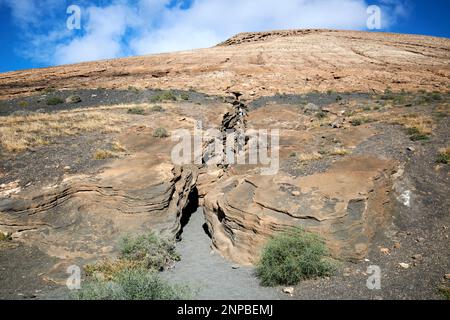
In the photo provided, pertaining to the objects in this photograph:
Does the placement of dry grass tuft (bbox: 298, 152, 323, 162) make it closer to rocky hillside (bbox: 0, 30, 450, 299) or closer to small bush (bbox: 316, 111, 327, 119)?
rocky hillside (bbox: 0, 30, 450, 299)

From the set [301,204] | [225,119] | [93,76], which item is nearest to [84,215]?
[301,204]

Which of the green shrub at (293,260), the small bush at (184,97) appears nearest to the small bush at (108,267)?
the green shrub at (293,260)

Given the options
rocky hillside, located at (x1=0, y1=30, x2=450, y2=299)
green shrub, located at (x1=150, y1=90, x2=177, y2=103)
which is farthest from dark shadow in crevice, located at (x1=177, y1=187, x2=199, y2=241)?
green shrub, located at (x1=150, y1=90, x2=177, y2=103)

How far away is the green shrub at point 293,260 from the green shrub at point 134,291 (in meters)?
2.08

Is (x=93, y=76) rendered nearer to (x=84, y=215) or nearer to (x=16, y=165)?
(x=16, y=165)

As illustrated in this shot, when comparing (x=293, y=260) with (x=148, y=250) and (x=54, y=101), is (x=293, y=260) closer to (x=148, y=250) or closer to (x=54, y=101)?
(x=148, y=250)

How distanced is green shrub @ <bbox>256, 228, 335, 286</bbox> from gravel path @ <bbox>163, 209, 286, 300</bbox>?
32 cm

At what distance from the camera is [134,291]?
271 inches

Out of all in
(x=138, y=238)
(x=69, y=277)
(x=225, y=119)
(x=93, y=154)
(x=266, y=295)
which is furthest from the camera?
(x=225, y=119)

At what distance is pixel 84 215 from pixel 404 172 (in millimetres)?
10406

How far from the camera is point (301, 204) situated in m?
9.34

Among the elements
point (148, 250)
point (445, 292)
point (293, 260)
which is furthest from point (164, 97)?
point (445, 292)

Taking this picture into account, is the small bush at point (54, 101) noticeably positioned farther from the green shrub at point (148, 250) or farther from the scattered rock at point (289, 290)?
the scattered rock at point (289, 290)

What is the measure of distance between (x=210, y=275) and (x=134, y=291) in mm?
2601
